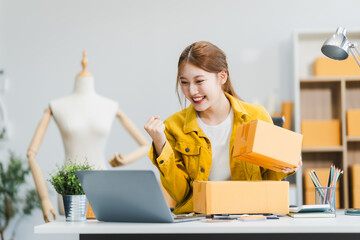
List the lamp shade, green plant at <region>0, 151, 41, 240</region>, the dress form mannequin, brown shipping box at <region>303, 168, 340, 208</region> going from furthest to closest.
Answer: green plant at <region>0, 151, 41, 240</region>, brown shipping box at <region>303, 168, 340, 208</region>, the dress form mannequin, the lamp shade

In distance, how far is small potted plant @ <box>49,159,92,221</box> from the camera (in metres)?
1.53

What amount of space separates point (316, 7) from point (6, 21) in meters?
2.47

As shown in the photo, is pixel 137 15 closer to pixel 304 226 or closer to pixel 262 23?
pixel 262 23

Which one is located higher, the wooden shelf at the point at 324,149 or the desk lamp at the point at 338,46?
the desk lamp at the point at 338,46

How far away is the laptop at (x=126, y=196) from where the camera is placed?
1.34 m

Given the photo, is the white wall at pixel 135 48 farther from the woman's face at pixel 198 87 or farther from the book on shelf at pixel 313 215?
the book on shelf at pixel 313 215

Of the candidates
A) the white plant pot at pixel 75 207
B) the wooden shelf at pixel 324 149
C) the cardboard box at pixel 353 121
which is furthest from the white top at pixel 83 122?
the cardboard box at pixel 353 121

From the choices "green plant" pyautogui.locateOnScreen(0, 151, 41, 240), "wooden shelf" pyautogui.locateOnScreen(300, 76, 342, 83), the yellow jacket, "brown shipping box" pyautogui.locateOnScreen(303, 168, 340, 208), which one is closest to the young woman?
the yellow jacket

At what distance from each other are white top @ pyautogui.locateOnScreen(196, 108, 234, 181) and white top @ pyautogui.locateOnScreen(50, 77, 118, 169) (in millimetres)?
1142

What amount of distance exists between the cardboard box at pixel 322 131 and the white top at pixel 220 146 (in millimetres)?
2050

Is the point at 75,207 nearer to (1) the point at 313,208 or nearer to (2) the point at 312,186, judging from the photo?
(1) the point at 313,208

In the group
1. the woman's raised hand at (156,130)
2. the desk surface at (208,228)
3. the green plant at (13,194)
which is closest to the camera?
the desk surface at (208,228)

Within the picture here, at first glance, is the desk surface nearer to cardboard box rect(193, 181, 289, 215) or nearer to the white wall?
cardboard box rect(193, 181, 289, 215)

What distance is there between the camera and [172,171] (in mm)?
1807
